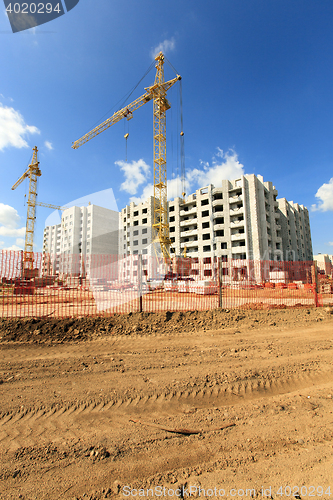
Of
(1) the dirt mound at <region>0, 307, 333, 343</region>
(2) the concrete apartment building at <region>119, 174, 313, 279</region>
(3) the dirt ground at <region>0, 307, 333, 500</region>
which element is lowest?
(3) the dirt ground at <region>0, 307, 333, 500</region>

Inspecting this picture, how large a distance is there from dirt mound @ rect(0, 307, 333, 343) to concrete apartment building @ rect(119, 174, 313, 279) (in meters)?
32.0

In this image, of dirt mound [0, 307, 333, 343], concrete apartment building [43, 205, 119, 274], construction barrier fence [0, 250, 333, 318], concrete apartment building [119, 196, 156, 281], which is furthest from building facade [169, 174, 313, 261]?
concrete apartment building [43, 205, 119, 274]

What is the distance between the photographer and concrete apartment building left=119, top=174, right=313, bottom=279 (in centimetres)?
4694

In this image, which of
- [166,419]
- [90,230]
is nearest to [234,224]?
[166,419]

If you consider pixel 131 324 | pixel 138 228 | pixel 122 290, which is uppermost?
pixel 138 228

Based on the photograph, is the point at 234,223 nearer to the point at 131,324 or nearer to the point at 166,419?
the point at 131,324

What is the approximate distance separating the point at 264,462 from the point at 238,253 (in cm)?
4697

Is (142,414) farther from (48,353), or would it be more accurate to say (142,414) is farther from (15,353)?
(15,353)

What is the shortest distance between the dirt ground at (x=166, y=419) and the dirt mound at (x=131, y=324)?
455 mm

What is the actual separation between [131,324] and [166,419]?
15.3ft

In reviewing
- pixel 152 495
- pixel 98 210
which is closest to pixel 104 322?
pixel 152 495

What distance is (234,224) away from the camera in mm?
48438

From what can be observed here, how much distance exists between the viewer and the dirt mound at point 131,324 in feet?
21.9

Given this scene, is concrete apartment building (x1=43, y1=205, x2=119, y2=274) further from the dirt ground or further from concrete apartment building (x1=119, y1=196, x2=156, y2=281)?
the dirt ground
